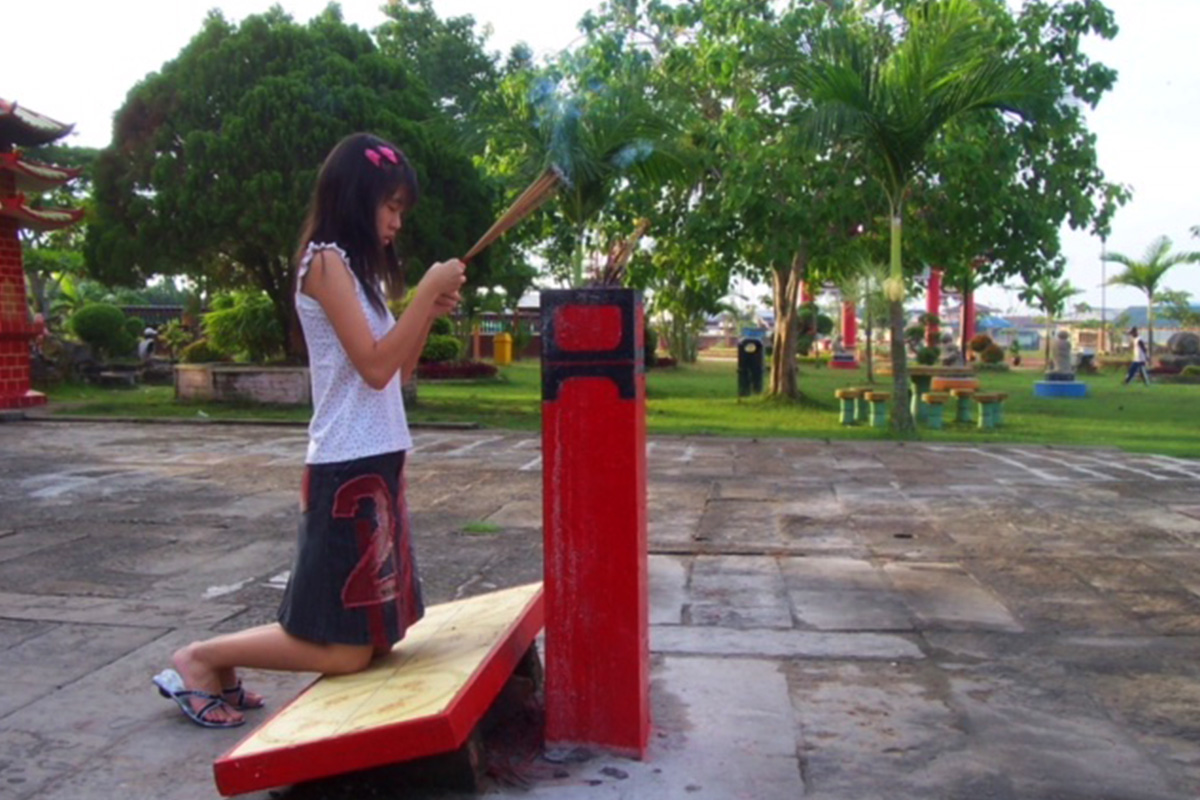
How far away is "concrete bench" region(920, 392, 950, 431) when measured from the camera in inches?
584

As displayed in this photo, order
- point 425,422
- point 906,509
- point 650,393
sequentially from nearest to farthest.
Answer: point 906,509, point 425,422, point 650,393

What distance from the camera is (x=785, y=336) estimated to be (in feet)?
60.9

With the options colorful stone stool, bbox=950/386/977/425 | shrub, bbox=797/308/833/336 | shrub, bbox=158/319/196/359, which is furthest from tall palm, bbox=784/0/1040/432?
shrub, bbox=797/308/833/336

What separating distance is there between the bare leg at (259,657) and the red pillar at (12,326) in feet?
45.6

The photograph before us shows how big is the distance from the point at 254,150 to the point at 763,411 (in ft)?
25.2

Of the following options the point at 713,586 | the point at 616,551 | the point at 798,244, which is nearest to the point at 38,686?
the point at 616,551

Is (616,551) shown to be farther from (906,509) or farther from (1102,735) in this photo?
(906,509)

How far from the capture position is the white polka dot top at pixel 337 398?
9.84 ft

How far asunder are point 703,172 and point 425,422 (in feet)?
16.4

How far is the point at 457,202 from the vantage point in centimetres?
1681

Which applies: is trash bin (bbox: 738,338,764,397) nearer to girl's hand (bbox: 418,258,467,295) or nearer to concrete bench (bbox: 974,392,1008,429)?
concrete bench (bbox: 974,392,1008,429)

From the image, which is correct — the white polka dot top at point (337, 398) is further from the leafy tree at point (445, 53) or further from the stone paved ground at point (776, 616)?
the leafy tree at point (445, 53)

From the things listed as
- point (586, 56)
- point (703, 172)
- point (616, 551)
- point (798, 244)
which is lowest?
point (616, 551)

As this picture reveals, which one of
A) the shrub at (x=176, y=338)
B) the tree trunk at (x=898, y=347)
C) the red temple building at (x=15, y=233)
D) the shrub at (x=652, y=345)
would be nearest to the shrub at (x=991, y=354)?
the shrub at (x=652, y=345)
